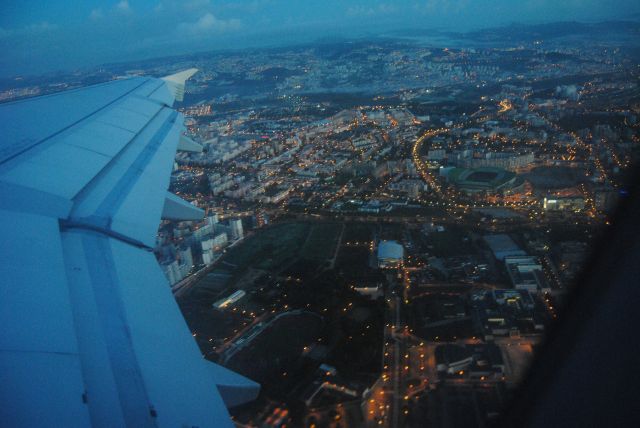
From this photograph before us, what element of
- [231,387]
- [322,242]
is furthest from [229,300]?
[231,387]

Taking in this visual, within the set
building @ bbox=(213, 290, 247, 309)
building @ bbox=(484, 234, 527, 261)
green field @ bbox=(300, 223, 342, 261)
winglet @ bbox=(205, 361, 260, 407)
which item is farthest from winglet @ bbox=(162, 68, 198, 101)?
building @ bbox=(484, 234, 527, 261)

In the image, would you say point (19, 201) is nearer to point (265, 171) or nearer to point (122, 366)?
point (122, 366)

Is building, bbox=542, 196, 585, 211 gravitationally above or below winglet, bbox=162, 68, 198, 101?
below

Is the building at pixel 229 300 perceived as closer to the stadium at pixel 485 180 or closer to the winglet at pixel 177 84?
the winglet at pixel 177 84

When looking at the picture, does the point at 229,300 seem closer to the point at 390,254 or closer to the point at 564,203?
the point at 390,254

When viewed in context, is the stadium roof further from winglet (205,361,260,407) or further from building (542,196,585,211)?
winglet (205,361,260,407)

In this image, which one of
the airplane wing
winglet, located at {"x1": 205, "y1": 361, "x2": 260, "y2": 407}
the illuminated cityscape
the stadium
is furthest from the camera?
the stadium
